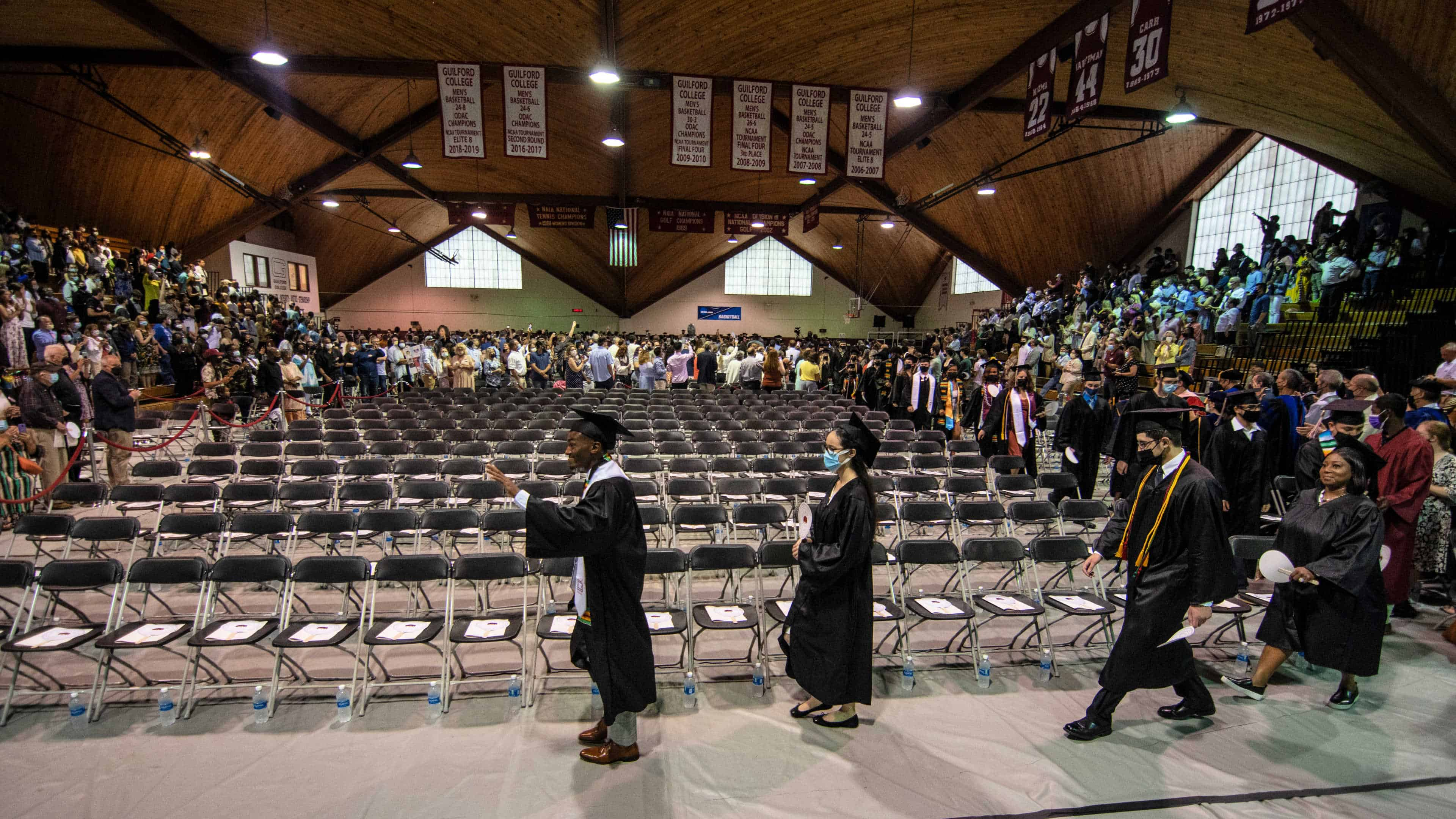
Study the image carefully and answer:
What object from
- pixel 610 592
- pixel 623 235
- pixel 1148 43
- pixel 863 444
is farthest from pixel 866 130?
pixel 623 235

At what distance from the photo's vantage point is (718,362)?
2045 cm

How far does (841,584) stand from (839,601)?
0.09 m

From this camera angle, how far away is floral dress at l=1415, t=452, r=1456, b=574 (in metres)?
4.99

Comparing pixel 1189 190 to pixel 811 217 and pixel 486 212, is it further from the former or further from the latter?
pixel 486 212

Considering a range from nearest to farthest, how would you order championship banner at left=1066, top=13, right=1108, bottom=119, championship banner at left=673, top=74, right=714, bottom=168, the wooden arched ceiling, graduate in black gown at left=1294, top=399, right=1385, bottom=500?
graduate in black gown at left=1294, top=399, right=1385, bottom=500
championship banner at left=1066, top=13, right=1108, bottom=119
the wooden arched ceiling
championship banner at left=673, top=74, right=714, bottom=168

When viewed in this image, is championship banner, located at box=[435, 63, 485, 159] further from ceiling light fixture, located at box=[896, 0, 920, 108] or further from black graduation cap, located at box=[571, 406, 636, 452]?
black graduation cap, located at box=[571, 406, 636, 452]

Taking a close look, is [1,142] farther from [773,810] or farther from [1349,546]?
[1349,546]

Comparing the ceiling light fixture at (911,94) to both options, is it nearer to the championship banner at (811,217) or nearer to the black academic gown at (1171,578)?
the black academic gown at (1171,578)

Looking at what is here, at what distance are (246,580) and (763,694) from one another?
3.22 metres

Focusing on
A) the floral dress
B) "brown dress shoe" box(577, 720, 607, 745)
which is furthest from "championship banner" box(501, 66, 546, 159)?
the floral dress

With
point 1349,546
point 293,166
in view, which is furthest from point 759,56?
point 293,166

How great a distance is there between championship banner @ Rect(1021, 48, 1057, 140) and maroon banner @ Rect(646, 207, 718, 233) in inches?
407

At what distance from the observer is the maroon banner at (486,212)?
20672mm

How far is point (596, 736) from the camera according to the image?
351 centimetres
